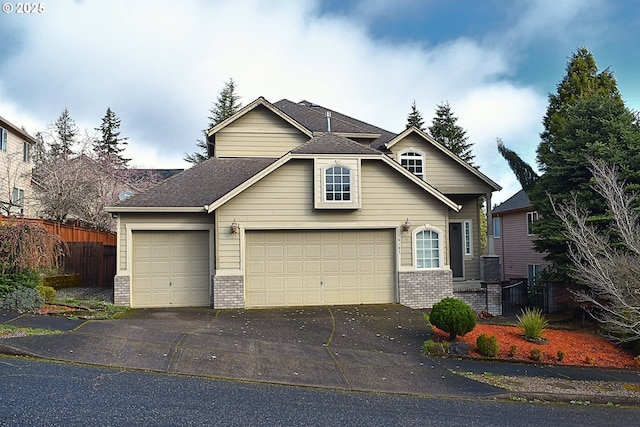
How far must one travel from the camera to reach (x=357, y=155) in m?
14.5

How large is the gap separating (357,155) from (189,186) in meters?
5.45

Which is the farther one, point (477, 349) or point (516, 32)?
point (516, 32)

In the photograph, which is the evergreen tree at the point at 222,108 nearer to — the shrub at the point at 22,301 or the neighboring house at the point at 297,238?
the neighboring house at the point at 297,238

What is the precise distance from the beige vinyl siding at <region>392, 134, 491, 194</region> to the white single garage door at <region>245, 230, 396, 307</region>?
14.3 ft

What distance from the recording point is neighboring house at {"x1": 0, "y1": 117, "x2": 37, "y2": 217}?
28244mm

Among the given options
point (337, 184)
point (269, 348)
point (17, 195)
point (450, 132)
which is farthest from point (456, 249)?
point (450, 132)

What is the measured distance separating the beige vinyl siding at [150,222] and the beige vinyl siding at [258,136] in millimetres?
3999

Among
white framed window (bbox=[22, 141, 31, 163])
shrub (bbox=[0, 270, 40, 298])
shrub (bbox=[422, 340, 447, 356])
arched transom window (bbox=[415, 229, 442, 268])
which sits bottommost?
shrub (bbox=[422, 340, 447, 356])

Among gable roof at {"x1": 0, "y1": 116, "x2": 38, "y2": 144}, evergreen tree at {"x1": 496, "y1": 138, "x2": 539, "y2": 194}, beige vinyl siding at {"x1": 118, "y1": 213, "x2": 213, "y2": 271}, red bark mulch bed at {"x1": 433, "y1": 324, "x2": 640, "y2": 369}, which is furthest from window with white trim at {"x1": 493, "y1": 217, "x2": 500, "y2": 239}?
gable roof at {"x1": 0, "y1": 116, "x2": 38, "y2": 144}

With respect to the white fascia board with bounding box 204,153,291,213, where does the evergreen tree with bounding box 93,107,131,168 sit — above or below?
above

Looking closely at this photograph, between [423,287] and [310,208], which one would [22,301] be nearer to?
[310,208]

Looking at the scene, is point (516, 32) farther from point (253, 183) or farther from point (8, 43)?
point (8, 43)

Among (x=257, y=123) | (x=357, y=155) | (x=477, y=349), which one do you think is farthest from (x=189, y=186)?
(x=477, y=349)

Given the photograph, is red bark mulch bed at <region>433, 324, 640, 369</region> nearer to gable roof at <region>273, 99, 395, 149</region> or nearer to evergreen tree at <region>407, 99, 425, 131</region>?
gable roof at <region>273, 99, 395, 149</region>
